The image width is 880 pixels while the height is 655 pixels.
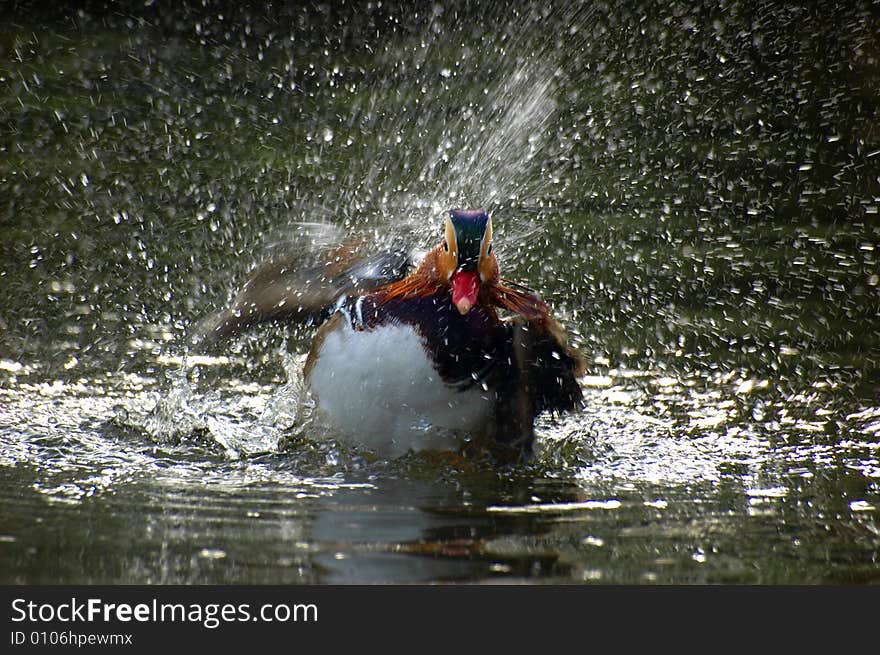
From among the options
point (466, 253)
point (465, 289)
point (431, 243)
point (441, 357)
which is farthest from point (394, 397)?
point (431, 243)

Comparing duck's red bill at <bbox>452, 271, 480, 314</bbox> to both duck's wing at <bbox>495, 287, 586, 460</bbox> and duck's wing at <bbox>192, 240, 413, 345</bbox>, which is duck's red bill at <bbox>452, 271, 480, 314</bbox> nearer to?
duck's wing at <bbox>495, 287, 586, 460</bbox>

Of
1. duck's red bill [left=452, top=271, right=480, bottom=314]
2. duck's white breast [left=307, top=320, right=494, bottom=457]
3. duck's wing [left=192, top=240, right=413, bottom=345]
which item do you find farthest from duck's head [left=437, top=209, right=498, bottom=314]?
duck's wing [left=192, top=240, right=413, bottom=345]

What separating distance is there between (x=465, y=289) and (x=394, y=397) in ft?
1.38

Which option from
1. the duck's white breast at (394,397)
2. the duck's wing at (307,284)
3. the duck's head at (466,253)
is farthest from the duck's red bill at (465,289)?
the duck's wing at (307,284)

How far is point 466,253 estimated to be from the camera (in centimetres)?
379

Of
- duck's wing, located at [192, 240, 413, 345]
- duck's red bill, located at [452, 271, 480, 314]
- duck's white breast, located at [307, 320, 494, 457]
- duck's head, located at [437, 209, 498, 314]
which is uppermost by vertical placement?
duck's wing, located at [192, 240, 413, 345]

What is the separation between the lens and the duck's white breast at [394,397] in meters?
3.71

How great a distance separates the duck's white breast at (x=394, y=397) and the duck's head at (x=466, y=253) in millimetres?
209

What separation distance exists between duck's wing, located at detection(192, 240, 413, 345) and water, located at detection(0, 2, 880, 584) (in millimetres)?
233

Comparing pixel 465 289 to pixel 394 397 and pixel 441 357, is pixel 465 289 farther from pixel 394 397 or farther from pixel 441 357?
pixel 394 397

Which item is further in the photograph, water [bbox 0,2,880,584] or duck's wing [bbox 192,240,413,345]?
duck's wing [bbox 192,240,413,345]

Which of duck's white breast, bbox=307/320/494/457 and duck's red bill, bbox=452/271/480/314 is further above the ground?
duck's red bill, bbox=452/271/480/314

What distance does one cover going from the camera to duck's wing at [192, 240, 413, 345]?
4.27 m

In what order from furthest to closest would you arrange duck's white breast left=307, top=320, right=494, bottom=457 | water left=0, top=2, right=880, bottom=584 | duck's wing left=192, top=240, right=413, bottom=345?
duck's wing left=192, top=240, right=413, bottom=345
duck's white breast left=307, top=320, right=494, bottom=457
water left=0, top=2, right=880, bottom=584
